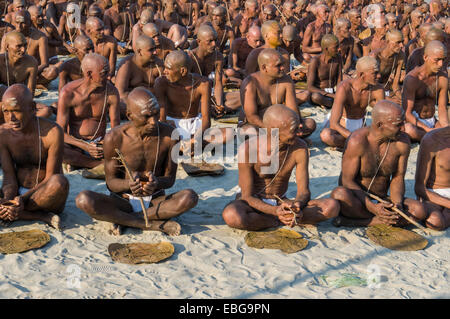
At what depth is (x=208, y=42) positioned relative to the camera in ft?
31.3

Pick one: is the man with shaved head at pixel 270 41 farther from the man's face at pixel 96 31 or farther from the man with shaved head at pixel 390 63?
the man's face at pixel 96 31

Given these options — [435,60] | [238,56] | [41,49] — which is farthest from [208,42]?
[435,60]

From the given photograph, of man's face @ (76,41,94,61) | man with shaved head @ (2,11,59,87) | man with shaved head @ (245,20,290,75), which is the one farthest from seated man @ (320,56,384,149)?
man with shaved head @ (2,11,59,87)

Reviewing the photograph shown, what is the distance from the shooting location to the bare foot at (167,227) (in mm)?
5707

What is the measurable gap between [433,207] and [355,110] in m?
2.50

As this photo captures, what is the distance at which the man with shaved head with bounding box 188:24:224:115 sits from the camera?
948cm

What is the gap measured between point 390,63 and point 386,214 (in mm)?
5512

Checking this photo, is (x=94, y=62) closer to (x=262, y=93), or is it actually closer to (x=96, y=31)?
(x=262, y=93)

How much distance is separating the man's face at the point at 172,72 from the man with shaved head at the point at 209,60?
1.73 meters

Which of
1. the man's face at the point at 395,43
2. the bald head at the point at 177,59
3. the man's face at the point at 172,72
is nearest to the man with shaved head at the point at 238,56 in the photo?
the man's face at the point at 395,43

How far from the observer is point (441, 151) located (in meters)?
6.06

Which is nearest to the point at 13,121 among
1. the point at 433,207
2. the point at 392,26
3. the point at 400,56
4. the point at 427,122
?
the point at 433,207

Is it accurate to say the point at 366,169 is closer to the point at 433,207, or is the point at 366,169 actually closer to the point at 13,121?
the point at 433,207
